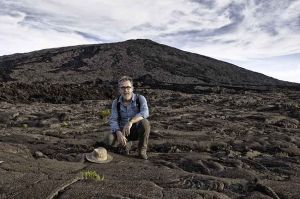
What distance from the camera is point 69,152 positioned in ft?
36.8

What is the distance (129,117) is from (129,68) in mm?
41068

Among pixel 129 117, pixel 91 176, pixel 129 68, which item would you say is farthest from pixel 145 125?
pixel 129 68

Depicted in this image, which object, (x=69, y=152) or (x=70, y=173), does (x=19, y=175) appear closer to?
(x=70, y=173)

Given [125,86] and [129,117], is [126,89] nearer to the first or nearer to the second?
[125,86]

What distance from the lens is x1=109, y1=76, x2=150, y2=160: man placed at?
10.1 metres

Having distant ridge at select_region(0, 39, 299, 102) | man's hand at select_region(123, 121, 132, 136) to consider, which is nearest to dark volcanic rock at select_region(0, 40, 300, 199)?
man's hand at select_region(123, 121, 132, 136)

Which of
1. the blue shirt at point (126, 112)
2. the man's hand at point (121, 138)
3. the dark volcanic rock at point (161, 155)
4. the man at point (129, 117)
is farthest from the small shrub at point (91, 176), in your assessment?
the blue shirt at point (126, 112)

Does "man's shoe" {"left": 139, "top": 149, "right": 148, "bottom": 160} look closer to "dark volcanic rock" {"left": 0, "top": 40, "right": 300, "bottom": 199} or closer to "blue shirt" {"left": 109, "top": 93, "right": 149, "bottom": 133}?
"dark volcanic rock" {"left": 0, "top": 40, "right": 300, "bottom": 199}

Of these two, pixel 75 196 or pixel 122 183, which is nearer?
pixel 75 196

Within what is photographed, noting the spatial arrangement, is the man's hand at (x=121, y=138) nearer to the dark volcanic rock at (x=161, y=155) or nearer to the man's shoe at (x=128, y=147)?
the dark volcanic rock at (x=161, y=155)

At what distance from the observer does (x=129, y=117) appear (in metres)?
10.5

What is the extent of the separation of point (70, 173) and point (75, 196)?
5.55 ft

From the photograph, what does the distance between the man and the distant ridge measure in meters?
29.5

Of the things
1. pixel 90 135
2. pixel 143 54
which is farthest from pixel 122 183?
pixel 143 54
